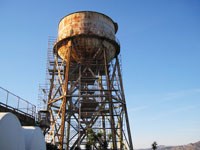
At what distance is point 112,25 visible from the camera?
24.1 meters

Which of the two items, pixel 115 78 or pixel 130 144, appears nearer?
pixel 130 144

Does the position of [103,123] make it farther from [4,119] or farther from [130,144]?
[4,119]

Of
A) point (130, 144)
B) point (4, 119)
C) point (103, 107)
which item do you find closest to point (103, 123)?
point (103, 107)

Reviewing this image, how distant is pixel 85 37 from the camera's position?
71.1 ft

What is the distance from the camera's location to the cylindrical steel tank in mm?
21781

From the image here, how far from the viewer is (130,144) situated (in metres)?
20.6

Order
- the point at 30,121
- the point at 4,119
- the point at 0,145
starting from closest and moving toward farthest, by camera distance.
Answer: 1. the point at 0,145
2. the point at 4,119
3. the point at 30,121

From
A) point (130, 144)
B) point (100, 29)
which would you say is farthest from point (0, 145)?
point (100, 29)

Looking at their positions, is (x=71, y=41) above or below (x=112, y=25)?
below

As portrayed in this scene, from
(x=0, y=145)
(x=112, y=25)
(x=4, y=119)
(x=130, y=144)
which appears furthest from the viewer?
(x=112, y=25)

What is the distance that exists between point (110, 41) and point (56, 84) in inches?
277

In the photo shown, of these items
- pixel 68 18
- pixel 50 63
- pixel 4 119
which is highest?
pixel 68 18

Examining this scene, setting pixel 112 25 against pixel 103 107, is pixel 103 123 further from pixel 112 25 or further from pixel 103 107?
pixel 112 25

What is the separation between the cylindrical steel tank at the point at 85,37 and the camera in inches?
858
